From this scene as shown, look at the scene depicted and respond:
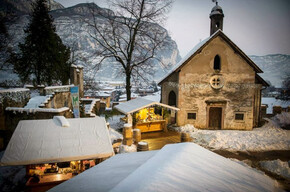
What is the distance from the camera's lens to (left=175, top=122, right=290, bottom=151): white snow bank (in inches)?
471

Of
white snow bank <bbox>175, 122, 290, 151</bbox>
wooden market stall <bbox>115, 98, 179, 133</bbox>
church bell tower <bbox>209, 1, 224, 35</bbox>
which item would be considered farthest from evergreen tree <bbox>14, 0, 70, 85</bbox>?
church bell tower <bbox>209, 1, 224, 35</bbox>

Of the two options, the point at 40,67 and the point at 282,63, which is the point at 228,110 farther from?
the point at 282,63

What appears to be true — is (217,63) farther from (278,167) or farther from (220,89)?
(278,167)

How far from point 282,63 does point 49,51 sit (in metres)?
92.5

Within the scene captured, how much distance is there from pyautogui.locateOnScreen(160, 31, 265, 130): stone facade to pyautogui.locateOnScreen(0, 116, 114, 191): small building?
11.3 metres

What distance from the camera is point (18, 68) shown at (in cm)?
2069

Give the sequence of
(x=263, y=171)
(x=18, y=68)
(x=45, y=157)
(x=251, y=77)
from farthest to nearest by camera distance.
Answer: (x=18, y=68) → (x=251, y=77) → (x=263, y=171) → (x=45, y=157)

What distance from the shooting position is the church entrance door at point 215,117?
16.5m

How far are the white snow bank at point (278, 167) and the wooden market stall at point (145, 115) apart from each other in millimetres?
7490

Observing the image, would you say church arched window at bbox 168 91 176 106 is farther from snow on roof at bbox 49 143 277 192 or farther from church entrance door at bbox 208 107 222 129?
snow on roof at bbox 49 143 277 192

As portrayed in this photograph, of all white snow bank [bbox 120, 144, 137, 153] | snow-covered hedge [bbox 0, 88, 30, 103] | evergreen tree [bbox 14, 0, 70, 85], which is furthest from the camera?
evergreen tree [bbox 14, 0, 70, 85]

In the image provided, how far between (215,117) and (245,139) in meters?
3.72

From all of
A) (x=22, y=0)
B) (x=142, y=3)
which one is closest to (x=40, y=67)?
(x=142, y=3)

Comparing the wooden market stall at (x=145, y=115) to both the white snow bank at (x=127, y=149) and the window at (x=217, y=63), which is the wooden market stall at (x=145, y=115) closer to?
the white snow bank at (x=127, y=149)
